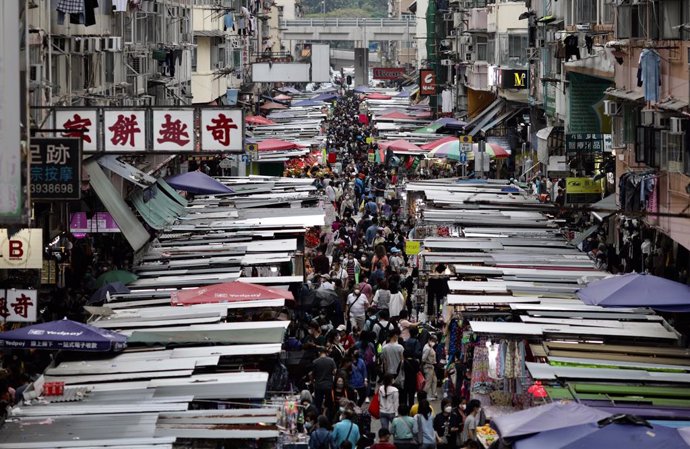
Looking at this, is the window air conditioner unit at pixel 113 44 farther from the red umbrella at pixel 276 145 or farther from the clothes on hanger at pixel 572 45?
the red umbrella at pixel 276 145

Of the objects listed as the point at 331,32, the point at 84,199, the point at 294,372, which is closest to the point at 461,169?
the point at 84,199

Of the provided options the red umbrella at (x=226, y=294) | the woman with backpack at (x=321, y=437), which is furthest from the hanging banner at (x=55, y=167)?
the woman with backpack at (x=321, y=437)

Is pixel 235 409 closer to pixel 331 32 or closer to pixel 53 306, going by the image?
pixel 53 306

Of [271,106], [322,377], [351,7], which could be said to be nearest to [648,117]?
[322,377]

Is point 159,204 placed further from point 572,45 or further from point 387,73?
point 387,73

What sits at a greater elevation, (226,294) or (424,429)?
(226,294)

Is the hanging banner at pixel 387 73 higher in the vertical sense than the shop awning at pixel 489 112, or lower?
higher
